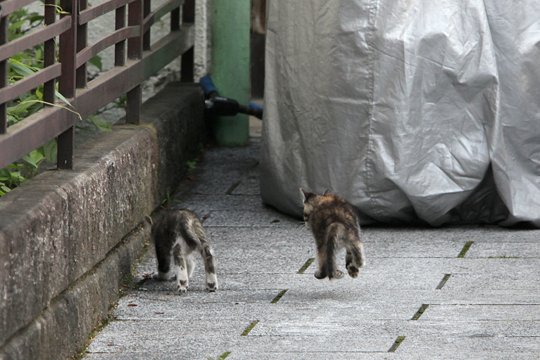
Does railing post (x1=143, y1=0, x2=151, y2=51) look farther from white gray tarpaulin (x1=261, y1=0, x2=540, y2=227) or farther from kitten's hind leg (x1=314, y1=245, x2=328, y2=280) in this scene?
kitten's hind leg (x1=314, y1=245, x2=328, y2=280)

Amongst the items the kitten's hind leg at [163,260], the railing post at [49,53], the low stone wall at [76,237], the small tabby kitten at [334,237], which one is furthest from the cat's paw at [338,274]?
the railing post at [49,53]

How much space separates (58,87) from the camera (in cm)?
600

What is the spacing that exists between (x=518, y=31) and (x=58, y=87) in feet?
9.70

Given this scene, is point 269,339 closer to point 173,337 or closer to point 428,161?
A: point 173,337

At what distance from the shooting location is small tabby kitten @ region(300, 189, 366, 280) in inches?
247

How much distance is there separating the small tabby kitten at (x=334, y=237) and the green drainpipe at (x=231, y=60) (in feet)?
11.3

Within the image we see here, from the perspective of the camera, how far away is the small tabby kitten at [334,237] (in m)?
6.27

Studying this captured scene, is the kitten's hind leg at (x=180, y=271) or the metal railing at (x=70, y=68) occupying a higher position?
the metal railing at (x=70, y=68)

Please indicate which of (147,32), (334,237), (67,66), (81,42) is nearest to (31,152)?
(67,66)

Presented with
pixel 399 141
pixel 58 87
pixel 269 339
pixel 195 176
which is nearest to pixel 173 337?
pixel 269 339

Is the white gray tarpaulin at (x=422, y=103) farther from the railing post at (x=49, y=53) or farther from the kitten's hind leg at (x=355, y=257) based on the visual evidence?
the railing post at (x=49, y=53)

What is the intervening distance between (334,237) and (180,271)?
81cm

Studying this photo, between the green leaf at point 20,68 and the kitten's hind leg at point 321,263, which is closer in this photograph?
the green leaf at point 20,68

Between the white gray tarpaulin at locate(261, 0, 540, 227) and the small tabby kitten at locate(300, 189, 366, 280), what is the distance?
1028 millimetres
